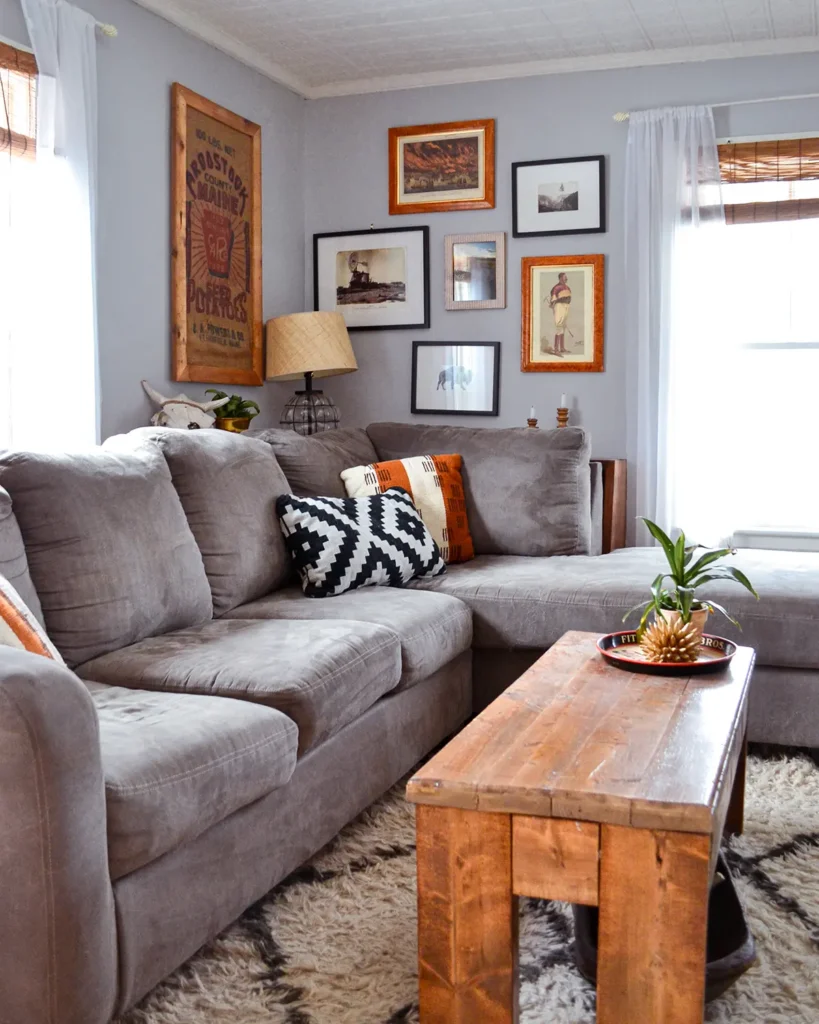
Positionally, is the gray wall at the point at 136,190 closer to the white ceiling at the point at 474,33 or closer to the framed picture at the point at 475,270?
the white ceiling at the point at 474,33

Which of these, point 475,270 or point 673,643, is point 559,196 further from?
point 673,643

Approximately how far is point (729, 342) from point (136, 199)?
2490 mm

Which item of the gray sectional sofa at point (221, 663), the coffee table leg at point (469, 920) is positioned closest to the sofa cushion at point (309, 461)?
the gray sectional sofa at point (221, 663)

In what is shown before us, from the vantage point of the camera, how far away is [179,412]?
3.94 metres

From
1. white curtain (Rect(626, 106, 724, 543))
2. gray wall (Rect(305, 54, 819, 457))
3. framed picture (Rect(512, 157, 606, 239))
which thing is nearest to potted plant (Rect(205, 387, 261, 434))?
gray wall (Rect(305, 54, 819, 457))

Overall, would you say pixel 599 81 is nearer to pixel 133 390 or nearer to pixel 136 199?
pixel 136 199

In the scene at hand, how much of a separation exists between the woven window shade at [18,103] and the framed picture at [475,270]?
210cm

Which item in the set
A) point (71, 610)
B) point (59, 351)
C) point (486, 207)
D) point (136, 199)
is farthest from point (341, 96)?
point (71, 610)

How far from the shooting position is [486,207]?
4898 mm

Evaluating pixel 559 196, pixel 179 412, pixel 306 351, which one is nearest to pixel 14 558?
pixel 179 412

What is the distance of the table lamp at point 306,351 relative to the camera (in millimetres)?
4531

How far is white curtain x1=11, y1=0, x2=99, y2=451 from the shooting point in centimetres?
334

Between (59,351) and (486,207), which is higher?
(486,207)

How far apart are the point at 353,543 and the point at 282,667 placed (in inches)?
38.9
